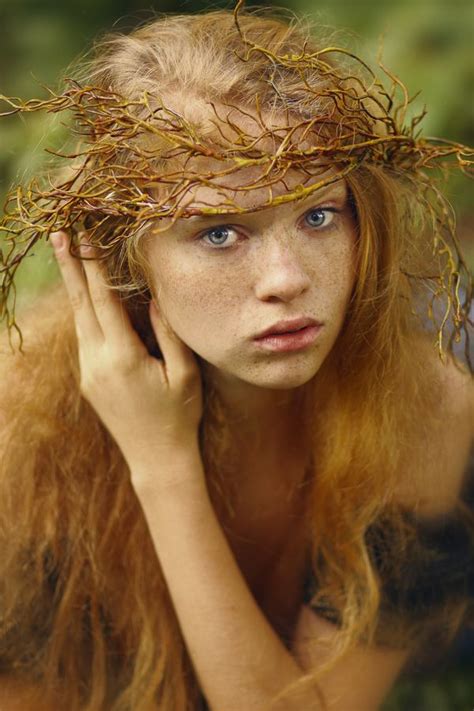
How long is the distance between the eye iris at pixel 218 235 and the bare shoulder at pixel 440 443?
1.24 ft

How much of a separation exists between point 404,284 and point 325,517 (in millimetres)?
348

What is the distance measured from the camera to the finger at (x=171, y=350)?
116 centimetres

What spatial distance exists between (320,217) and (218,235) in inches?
4.4

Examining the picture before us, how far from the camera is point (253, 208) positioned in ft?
3.19

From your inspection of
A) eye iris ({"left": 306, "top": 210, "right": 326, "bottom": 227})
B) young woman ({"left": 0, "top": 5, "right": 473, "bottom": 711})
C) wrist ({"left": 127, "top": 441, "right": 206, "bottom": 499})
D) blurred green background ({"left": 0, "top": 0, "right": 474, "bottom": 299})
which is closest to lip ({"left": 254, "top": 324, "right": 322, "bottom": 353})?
young woman ({"left": 0, "top": 5, "right": 473, "bottom": 711})

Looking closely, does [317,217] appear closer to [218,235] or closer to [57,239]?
[218,235]

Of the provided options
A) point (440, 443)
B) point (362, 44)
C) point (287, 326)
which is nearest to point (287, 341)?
point (287, 326)

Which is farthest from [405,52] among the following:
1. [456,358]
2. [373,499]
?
[373,499]

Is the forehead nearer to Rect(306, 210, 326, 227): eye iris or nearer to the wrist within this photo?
Rect(306, 210, 326, 227): eye iris

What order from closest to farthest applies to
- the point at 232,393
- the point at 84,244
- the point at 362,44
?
1. the point at 84,244
2. the point at 232,393
3. the point at 362,44

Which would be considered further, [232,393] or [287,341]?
[232,393]

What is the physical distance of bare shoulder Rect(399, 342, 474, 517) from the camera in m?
1.28

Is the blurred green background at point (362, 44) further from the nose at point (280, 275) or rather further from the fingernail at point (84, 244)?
the nose at point (280, 275)

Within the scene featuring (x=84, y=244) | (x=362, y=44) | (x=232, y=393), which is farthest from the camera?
(x=362, y=44)
